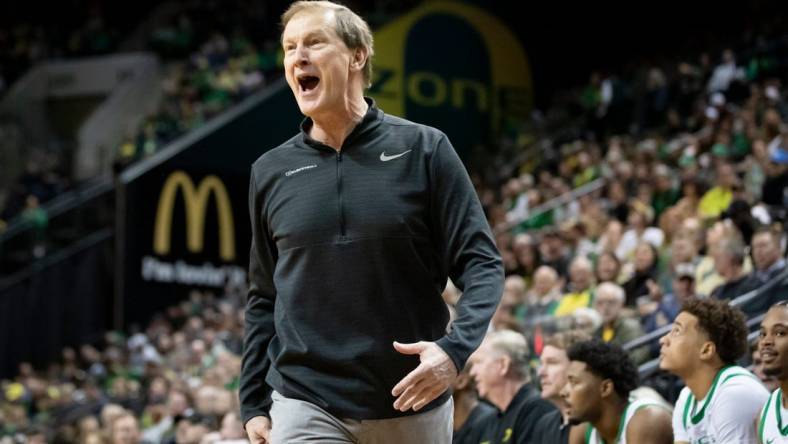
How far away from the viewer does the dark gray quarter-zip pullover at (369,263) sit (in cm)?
288

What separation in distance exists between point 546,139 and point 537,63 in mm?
2779

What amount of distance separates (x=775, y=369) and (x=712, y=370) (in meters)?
0.31

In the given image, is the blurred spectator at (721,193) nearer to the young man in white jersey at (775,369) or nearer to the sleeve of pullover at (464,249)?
the young man in white jersey at (775,369)

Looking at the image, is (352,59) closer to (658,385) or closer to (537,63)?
(658,385)

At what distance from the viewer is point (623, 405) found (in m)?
5.14

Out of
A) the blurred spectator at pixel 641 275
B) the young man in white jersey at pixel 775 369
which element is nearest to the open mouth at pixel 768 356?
the young man in white jersey at pixel 775 369

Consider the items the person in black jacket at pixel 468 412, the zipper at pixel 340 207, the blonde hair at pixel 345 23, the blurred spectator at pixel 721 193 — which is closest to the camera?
the zipper at pixel 340 207

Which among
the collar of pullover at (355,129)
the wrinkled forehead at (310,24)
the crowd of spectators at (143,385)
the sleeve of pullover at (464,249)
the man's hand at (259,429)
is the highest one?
the wrinkled forehead at (310,24)

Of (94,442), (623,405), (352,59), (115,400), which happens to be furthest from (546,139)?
(352,59)

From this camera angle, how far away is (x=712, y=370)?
471cm

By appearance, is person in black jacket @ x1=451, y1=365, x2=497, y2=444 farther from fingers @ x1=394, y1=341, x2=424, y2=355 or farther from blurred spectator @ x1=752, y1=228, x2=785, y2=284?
fingers @ x1=394, y1=341, x2=424, y2=355

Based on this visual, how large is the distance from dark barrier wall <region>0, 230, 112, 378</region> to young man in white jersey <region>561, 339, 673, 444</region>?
12.1 metres

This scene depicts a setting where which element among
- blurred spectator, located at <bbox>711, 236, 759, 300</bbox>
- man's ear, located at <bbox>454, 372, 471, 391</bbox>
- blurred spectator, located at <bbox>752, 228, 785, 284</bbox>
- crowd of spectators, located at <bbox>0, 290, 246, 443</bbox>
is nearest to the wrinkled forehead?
man's ear, located at <bbox>454, 372, 471, 391</bbox>

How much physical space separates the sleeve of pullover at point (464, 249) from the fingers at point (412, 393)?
0.31 ft
